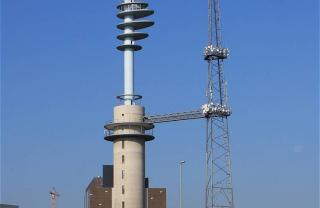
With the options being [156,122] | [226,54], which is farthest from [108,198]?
[226,54]

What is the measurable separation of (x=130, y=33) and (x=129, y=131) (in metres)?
18.5

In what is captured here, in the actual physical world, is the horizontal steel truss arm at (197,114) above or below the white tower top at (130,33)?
below

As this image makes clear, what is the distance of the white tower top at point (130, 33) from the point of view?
150125 millimetres

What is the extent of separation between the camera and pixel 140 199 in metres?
146

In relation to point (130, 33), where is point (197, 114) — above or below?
below

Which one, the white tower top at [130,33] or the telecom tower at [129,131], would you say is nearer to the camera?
the telecom tower at [129,131]

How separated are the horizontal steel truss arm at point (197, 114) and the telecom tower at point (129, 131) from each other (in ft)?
6.50

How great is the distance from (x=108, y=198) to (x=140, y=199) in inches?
2150

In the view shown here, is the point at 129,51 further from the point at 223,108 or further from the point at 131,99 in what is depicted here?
the point at 223,108

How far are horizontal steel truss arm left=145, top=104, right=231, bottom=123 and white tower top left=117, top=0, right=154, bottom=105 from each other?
5.38m

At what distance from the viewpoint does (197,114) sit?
484 feet

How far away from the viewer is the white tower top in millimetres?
150125

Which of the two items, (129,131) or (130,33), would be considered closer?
(129,131)

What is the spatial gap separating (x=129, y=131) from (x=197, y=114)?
12713 millimetres
